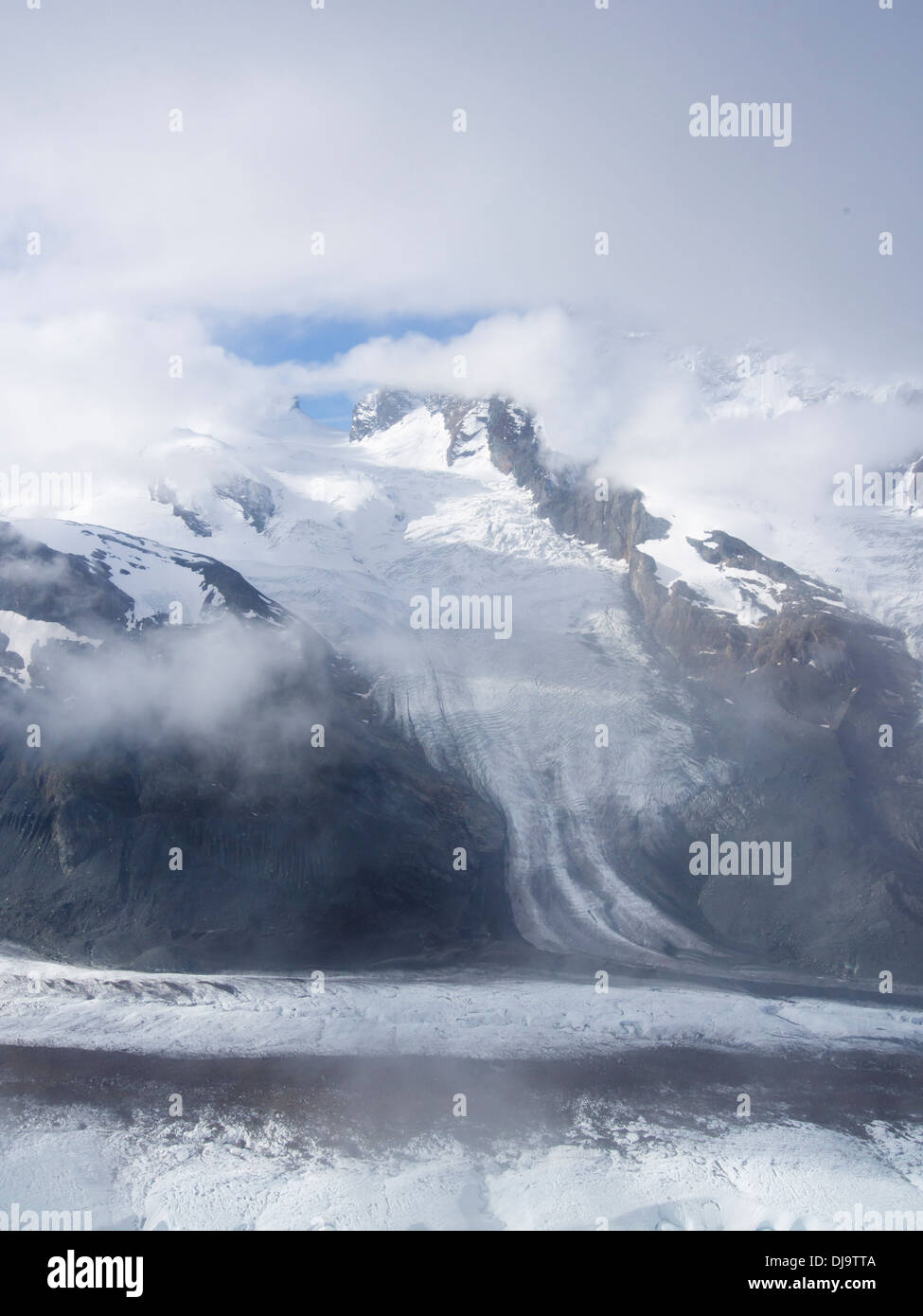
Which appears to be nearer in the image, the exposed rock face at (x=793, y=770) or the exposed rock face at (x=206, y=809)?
the exposed rock face at (x=206, y=809)

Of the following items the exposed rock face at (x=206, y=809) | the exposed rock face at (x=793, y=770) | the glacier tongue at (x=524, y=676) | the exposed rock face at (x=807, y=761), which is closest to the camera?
the exposed rock face at (x=206, y=809)

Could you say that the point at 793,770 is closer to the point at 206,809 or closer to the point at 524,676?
the point at 524,676

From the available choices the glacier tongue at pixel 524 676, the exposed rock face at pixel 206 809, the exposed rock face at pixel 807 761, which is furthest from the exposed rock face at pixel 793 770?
the exposed rock face at pixel 206 809

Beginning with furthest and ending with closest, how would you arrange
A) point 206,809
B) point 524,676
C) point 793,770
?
point 524,676 < point 793,770 < point 206,809

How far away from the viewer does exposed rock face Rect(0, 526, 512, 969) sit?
72.4 meters

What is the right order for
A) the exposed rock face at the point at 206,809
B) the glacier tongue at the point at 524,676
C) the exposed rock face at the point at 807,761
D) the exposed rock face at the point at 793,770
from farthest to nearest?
1. the glacier tongue at the point at 524,676
2. the exposed rock face at the point at 793,770
3. the exposed rock face at the point at 807,761
4. the exposed rock face at the point at 206,809

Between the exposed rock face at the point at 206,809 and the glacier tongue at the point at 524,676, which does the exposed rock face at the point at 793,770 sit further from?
the exposed rock face at the point at 206,809

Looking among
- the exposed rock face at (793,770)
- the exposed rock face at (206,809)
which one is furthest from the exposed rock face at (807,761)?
the exposed rock face at (206,809)

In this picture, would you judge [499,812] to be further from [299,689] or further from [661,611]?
[661,611]

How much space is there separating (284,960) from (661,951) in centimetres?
2685

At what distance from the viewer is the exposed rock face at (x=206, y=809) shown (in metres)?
72.4

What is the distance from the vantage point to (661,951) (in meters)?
76.6

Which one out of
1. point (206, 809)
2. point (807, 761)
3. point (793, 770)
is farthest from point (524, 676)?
point (206, 809)

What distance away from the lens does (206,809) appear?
79250 millimetres
